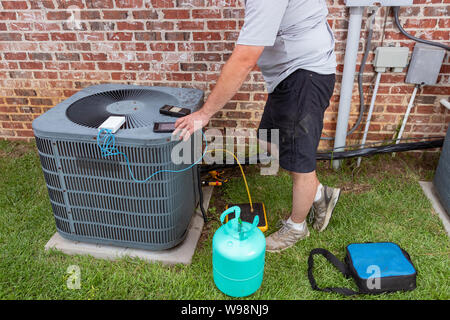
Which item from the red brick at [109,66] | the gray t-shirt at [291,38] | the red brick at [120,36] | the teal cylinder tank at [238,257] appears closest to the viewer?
the gray t-shirt at [291,38]

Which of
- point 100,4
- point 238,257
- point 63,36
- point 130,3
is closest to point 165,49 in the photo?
point 130,3

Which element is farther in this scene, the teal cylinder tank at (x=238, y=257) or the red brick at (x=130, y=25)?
the red brick at (x=130, y=25)

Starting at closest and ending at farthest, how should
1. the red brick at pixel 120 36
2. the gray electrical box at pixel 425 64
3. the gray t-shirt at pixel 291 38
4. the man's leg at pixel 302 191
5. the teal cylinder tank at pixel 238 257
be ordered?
the gray t-shirt at pixel 291 38
the teal cylinder tank at pixel 238 257
the man's leg at pixel 302 191
the gray electrical box at pixel 425 64
the red brick at pixel 120 36

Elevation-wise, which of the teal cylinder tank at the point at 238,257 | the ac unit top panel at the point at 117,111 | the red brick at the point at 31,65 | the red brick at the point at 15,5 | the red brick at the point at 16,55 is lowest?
the teal cylinder tank at the point at 238,257

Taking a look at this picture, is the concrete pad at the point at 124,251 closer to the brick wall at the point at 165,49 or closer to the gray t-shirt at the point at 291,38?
the gray t-shirt at the point at 291,38

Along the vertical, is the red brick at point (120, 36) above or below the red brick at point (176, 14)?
below

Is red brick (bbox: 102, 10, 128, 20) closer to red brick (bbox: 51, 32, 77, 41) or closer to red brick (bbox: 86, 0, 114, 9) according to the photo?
red brick (bbox: 86, 0, 114, 9)

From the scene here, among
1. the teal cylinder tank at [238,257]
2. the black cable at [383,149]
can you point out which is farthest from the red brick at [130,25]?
the teal cylinder tank at [238,257]

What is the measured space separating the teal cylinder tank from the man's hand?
43cm

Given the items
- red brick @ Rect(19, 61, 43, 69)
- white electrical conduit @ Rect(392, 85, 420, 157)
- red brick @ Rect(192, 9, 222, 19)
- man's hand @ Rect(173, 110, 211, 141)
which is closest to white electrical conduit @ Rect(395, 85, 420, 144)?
white electrical conduit @ Rect(392, 85, 420, 157)

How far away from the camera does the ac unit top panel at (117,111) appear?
68.8 inches

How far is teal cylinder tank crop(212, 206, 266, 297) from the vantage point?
68.3 inches

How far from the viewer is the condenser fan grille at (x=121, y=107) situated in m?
1.87

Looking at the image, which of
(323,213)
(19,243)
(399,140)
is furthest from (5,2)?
(399,140)
